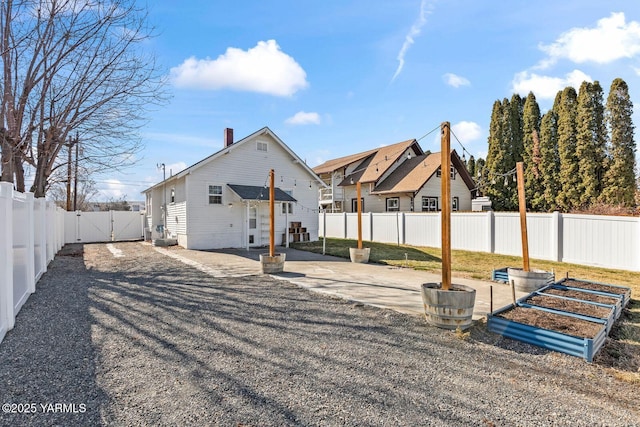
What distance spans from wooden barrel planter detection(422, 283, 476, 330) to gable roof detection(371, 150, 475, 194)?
18106 millimetres

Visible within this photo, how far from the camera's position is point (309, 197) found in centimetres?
1903

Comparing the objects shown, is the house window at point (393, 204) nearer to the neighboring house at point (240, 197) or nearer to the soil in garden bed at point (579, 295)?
the neighboring house at point (240, 197)

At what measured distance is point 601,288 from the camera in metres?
7.12

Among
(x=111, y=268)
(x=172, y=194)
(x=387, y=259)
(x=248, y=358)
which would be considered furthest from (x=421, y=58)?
(x=172, y=194)

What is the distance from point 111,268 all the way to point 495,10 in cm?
1263

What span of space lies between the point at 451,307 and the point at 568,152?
24.5 m

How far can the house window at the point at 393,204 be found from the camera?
24.4m

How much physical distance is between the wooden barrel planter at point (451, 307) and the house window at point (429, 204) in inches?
772

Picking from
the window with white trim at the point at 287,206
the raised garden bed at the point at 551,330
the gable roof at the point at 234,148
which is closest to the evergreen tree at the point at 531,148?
the gable roof at the point at 234,148

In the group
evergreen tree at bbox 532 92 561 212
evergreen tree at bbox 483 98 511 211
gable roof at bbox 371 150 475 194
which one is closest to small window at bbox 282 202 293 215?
gable roof at bbox 371 150 475 194

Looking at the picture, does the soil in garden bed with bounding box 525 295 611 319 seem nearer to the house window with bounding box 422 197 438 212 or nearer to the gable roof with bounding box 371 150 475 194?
the gable roof with bounding box 371 150 475 194

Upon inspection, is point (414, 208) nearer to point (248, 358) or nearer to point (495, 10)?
point (495, 10)

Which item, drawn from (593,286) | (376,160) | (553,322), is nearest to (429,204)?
(376,160)

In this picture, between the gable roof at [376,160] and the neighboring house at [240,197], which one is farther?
the gable roof at [376,160]
